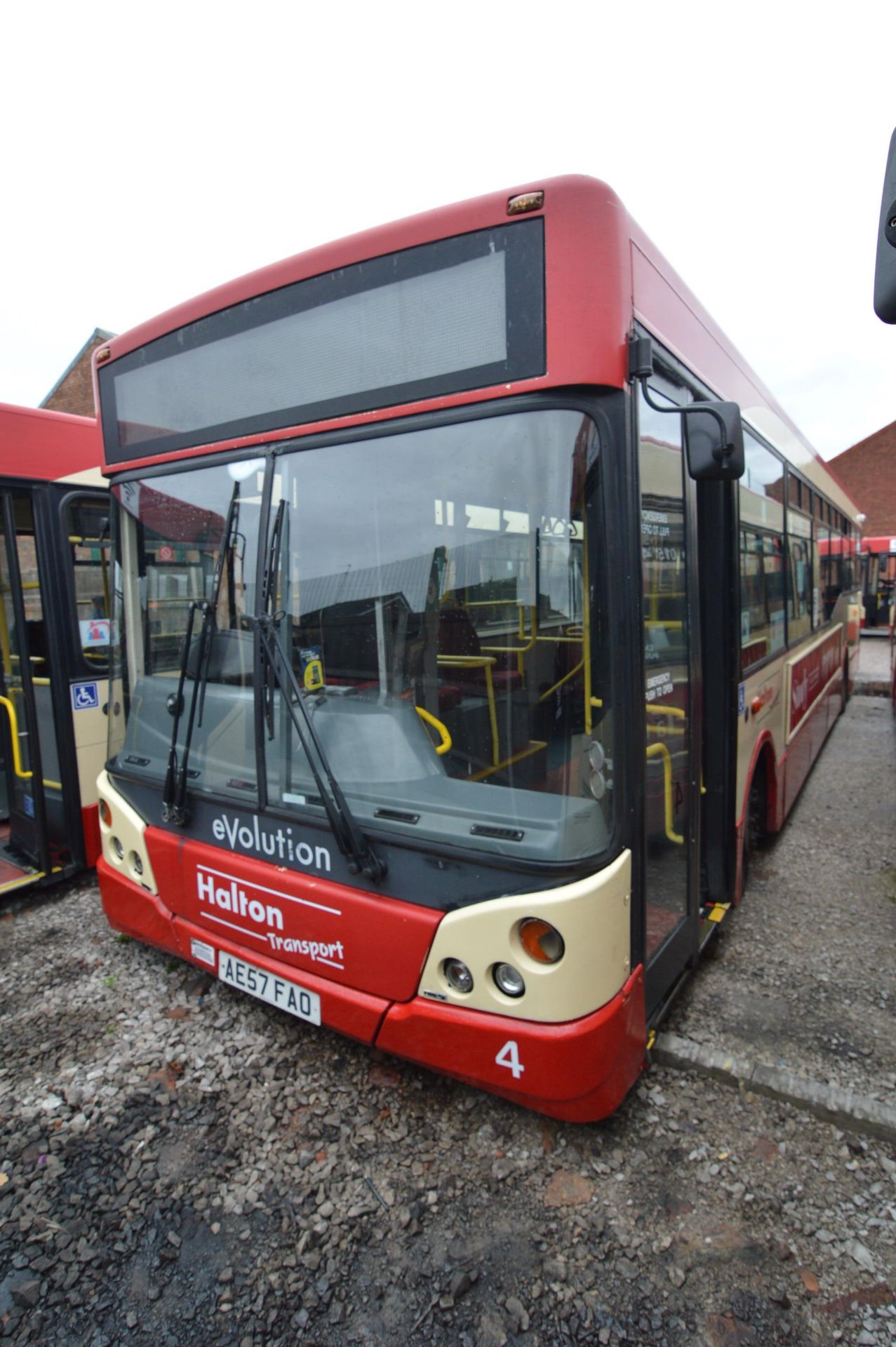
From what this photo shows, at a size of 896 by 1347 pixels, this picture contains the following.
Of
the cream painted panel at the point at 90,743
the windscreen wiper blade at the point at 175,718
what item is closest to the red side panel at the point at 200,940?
the windscreen wiper blade at the point at 175,718

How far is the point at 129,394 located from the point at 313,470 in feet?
3.92

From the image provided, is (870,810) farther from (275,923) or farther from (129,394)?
(129,394)

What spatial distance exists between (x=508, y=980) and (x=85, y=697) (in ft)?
11.5

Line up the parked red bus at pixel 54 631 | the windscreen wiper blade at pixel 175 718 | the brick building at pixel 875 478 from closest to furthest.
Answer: the windscreen wiper blade at pixel 175 718, the parked red bus at pixel 54 631, the brick building at pixel 875 478

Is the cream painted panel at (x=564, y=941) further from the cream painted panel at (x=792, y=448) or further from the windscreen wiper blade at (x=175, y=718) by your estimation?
the cream painted panel at (x=792, y=448)

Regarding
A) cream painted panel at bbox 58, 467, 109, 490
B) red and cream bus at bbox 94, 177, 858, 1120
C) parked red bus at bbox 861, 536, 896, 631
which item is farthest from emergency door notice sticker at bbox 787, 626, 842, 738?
parked red bus at bbox 861, 536, 896, 631

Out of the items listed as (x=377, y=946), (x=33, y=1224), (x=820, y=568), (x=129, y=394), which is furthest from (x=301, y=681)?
(x=820, y=568)

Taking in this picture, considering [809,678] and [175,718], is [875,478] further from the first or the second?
[175,718]

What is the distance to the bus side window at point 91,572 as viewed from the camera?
4.51 m

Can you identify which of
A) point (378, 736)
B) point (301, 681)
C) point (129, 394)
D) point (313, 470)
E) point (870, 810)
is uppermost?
point (129, 394)

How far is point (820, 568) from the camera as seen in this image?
6957 millimetres

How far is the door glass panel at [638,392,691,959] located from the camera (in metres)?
2.37

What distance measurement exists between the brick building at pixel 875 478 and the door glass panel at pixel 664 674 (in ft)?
138

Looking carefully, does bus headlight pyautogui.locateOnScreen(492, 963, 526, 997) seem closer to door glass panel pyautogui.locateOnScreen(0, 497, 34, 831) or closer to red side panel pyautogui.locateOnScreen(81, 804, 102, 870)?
red side panel pyautogui.locateOnScreen(81, 804, 102, 870)
